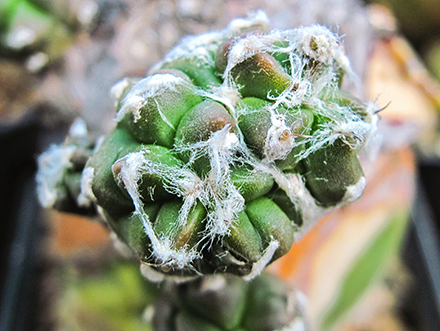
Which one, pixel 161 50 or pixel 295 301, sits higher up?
pixel 161 50

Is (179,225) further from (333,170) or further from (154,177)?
(333,170)

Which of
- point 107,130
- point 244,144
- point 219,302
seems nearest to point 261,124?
point 244,144

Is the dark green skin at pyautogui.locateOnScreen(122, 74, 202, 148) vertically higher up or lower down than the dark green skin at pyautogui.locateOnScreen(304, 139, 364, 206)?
higher up

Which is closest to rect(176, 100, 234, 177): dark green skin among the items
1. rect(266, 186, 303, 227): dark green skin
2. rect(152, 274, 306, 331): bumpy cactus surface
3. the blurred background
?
rect(266, 186, 303, 227): dark green skin

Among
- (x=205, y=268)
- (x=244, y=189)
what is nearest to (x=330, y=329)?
(x=205, y=268)

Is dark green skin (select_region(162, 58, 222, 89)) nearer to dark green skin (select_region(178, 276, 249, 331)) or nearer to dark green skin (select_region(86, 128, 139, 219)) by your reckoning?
dark green skin (select_region(86, 128, 139, 219))

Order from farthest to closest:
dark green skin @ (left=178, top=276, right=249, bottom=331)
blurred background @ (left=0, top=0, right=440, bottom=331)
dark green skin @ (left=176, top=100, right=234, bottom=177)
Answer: blurred background @ (left=0, top=0, right=440, bottom=331) < dark green skin @ (left=178, top=276, right=249, bottom=331) < dark green skin @ (left=176, top=100, right=234, bottom=177)

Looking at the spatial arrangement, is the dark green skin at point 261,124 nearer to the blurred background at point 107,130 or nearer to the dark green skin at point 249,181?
the dark green skin at point 249,181

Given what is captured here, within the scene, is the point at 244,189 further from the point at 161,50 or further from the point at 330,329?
the point at 330,329
